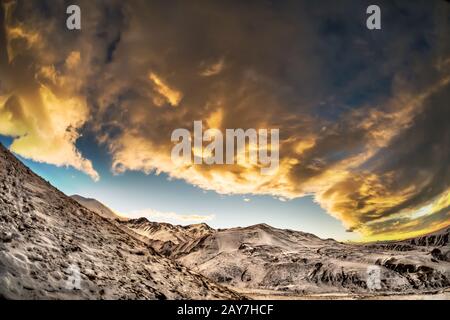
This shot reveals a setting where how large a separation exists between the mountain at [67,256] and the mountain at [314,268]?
3443 cm

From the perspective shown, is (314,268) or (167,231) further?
(167,231)

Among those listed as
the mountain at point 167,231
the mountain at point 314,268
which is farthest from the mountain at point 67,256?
the mountain at point 167,231

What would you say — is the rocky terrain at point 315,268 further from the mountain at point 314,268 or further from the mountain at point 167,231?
the mountain at point 167,231

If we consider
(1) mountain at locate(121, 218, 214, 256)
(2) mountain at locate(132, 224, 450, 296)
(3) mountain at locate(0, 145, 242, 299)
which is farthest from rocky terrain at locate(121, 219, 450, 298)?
(1) mountain at locate(121, 218, 214, 256)

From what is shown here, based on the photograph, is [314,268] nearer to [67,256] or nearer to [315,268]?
[315,268]

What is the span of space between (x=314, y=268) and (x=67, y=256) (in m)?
50.2

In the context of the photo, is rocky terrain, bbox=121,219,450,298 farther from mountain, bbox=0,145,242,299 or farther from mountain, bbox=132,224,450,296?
mountain, bbox=0,145,242,299

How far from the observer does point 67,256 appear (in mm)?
8836

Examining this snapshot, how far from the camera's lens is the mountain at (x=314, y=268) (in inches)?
1719

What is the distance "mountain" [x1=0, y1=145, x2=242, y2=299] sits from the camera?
7.59 meters

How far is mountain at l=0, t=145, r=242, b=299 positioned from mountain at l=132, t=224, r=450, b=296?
113 ft

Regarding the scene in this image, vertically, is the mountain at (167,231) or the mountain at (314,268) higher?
the mountain at (167,231)

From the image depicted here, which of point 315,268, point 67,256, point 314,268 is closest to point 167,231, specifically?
point 314,268
